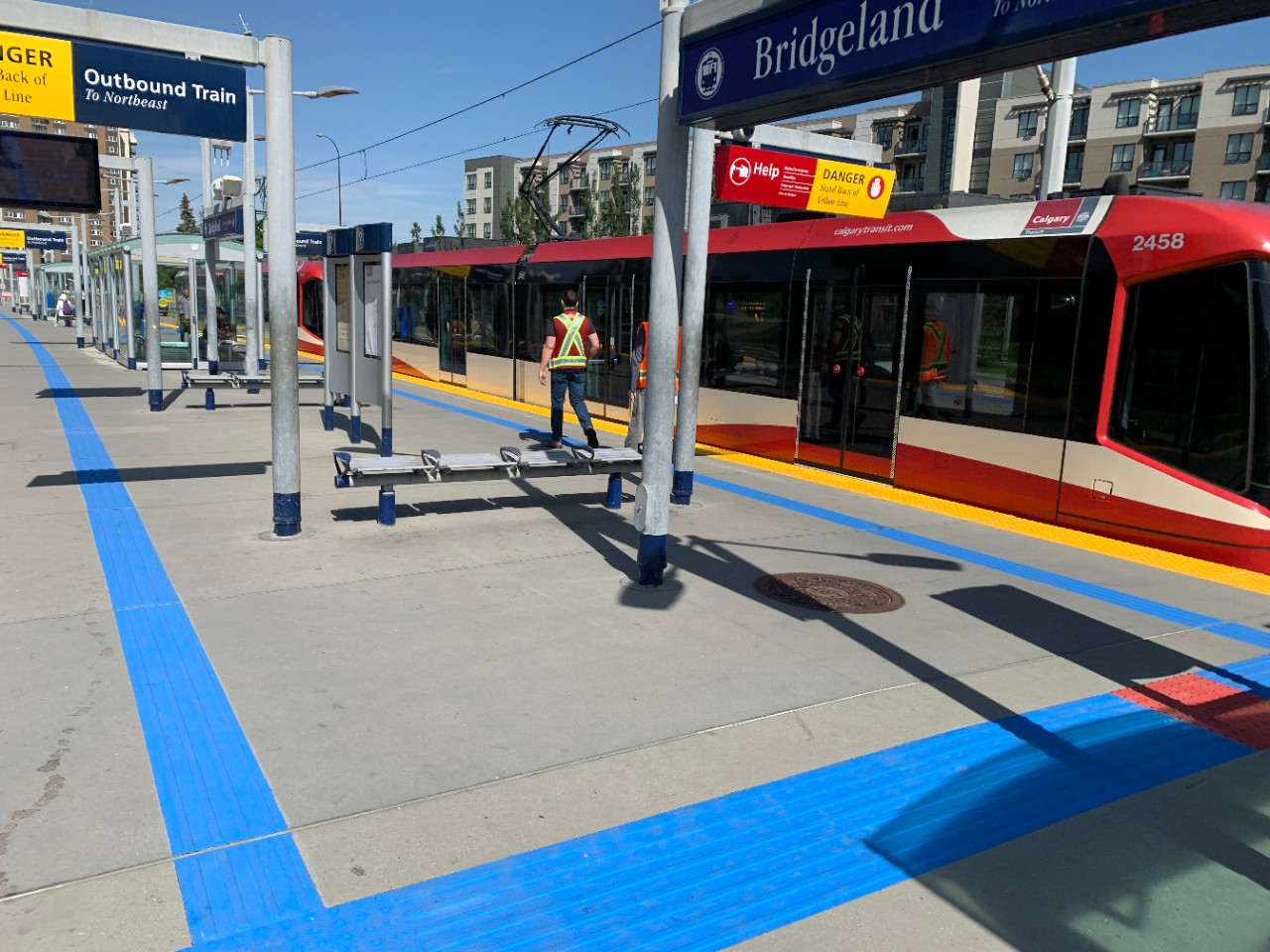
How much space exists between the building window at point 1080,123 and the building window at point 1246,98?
8918 millimetres

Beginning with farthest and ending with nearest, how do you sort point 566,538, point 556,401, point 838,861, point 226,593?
point 556,401 → point 566,538 → point 226,593 → point 838,861

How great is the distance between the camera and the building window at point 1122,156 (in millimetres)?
62344

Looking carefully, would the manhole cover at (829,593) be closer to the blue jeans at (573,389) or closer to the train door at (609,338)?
the blue jeans at (573,389)

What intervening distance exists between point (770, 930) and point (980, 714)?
2093 millimetres

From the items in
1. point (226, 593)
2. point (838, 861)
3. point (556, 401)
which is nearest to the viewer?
point (838, 861)

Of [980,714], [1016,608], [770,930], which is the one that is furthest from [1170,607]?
[770,930]

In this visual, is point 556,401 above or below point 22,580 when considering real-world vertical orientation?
above

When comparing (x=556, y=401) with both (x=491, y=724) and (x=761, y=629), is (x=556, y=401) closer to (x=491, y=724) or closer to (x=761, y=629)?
(x=761, y=629)

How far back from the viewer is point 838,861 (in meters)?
3.30

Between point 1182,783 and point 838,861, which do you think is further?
point 1182,783

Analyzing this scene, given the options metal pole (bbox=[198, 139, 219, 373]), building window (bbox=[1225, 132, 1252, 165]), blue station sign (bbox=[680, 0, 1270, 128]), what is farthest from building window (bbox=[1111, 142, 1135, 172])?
blue station sign (bbox=[680, 0, 1270, 128])

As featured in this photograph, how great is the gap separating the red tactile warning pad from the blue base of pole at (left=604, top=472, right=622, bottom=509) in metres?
4.96

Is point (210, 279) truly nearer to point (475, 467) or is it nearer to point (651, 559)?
point (475, 467)

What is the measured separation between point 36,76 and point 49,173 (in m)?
3.22
